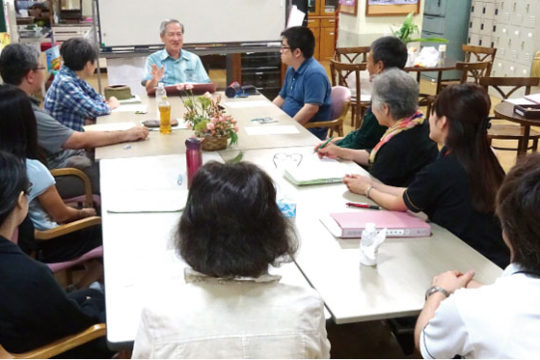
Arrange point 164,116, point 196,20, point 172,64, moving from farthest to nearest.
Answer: point 196,20
point 172,64
point 164,116

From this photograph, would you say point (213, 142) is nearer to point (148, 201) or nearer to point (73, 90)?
point (148, 201)

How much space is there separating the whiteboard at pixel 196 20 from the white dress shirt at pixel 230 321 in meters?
4.98

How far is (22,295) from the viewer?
59.4 inches

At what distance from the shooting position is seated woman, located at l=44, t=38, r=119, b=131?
3.51 meters

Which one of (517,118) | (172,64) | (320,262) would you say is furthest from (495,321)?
(172,64)

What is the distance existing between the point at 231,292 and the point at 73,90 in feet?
8.97

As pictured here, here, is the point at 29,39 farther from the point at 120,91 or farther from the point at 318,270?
the point at 318,270

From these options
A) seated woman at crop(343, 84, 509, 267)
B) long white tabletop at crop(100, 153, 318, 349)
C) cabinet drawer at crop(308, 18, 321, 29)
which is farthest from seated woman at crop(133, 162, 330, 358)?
cabinet drawer at crop(308, 18, 321, 29)

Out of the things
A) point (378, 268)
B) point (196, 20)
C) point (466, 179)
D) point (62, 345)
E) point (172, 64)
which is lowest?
point (62, 345)

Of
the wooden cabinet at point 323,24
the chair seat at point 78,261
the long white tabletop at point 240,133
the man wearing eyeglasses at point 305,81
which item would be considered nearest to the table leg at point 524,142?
the man wearing eyeglasses at point 305,81

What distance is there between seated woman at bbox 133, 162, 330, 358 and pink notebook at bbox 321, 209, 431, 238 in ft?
2.50

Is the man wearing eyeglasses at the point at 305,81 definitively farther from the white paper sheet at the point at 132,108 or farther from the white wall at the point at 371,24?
the white wall at the point at 371,24

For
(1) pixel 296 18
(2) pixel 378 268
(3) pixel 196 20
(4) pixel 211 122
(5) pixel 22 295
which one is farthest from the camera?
(3) pixel 196 20

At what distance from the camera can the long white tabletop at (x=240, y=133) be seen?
119 inches
